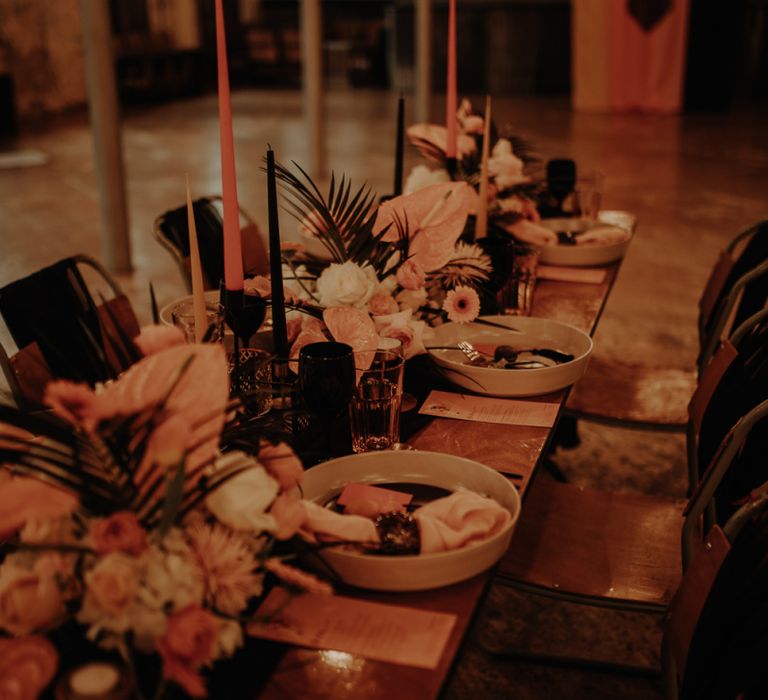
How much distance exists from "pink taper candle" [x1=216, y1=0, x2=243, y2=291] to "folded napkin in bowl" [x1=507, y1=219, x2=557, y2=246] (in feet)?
3.89

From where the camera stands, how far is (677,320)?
169 inches

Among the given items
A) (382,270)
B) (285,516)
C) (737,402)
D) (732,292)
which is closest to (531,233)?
(732,292)

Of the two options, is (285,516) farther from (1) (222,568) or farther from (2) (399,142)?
(2) (399,142)

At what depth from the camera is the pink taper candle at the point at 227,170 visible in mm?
1077

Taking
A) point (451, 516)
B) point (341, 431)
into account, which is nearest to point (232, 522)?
point (451, 516)

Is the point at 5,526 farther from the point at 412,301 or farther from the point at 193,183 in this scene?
the point at 193,183

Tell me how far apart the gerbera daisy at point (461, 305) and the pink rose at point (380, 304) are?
0.14 m

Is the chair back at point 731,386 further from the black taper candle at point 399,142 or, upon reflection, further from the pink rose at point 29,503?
the pink rose at point 29,503

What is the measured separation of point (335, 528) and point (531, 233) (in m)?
1.46

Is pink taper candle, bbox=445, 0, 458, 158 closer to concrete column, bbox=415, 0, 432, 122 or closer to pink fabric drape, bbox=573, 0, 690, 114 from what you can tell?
concrete column, bbox=415, 0, 432, 122

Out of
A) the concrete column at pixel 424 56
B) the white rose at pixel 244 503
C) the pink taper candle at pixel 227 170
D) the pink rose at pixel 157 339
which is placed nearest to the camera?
the white rose at pixel 244 503

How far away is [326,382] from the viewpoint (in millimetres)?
1222

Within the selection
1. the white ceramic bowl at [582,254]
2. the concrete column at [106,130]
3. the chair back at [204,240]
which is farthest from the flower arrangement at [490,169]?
the concrete column at [106,130]

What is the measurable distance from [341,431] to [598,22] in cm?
985
